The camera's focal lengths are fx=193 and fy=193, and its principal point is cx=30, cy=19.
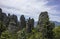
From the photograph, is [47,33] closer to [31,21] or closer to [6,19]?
[31,21]

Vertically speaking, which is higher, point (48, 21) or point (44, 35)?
point (48, 21)

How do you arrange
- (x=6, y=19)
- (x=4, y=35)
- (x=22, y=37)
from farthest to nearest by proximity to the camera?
1. (x=6, y=19)
2. (x=22, y=37)
3. (x=4, y=35)

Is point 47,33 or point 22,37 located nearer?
point 47,33

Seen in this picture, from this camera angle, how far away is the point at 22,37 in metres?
90.9

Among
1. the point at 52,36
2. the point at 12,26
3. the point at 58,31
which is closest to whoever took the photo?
the point at 52,36

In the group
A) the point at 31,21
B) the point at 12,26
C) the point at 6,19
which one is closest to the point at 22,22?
the point at 6,19

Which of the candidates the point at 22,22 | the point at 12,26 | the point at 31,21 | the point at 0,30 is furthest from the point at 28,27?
the point at 0,30

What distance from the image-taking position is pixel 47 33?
6031cm

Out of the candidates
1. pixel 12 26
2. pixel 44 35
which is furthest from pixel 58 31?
pixel 12 26

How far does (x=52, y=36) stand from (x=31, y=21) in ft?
203

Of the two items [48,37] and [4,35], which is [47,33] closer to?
[48,37]

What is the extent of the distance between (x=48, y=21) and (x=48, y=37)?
5.24 metres

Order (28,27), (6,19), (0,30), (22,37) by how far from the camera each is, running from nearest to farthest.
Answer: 1. (0,30)
2. (22,37)
3. (28,27)
4. (6,19)

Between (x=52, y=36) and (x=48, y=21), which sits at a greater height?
(x=48, y=21)
